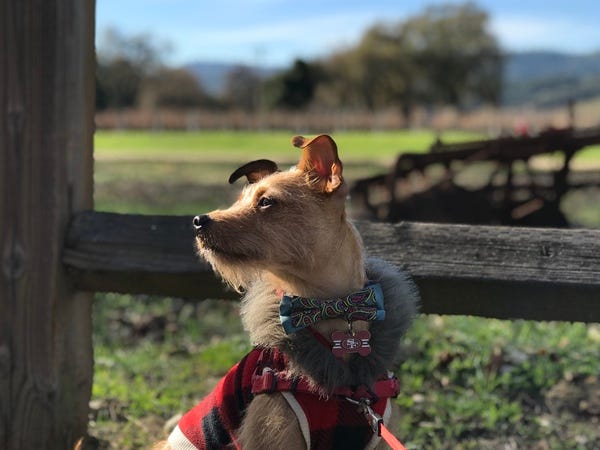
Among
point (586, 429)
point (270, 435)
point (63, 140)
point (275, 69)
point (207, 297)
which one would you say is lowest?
point (586, 429)

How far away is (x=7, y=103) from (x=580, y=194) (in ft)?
37.0

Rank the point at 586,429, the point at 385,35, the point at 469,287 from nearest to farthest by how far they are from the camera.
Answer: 1. the point at 469,287
2. the point at 586,429
3. the point at 385,35

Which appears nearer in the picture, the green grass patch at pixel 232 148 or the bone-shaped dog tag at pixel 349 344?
the bone-shaped dog tag at pixel 349 344

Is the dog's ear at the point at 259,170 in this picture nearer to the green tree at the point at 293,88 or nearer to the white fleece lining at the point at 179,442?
the white fleece lining at the point at 179,442

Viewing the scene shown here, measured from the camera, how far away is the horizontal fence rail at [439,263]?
275 cm

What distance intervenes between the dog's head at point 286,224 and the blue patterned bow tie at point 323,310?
0.12 metres

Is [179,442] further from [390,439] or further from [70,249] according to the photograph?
[70,249]

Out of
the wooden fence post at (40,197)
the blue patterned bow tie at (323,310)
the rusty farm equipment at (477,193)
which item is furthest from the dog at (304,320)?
Result: the rusty farm equipment at (477,193)

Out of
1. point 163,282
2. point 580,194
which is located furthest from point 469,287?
point 580,194

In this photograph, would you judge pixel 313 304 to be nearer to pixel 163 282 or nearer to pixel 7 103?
pixel 163 282

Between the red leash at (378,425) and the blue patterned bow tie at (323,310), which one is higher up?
A: the blue patterned bow tie at (323,310)

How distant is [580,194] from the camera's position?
12.5 metres

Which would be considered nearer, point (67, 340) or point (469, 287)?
point (469, 287)

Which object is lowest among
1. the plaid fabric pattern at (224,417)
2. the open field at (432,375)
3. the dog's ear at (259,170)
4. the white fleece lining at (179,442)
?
the open field at (432,375)
